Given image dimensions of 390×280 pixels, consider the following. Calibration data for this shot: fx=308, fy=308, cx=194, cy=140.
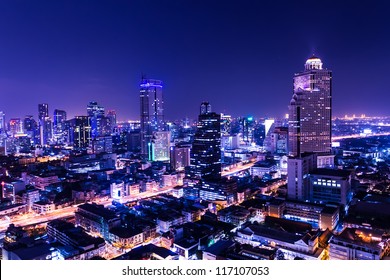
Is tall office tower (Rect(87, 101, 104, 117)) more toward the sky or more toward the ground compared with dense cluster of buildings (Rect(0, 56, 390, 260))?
more toward the sky

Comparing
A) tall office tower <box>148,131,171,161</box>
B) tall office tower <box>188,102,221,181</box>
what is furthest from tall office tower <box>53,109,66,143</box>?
tall office tower <box>188,102,221,181</box>

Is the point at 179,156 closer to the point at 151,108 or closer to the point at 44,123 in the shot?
the point at 151,108

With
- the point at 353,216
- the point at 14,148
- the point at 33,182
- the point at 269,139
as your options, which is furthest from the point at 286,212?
the point at 14,148

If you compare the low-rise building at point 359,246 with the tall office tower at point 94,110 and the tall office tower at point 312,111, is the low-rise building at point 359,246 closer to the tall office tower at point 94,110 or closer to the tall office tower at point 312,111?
the tall office tower at point 312,111

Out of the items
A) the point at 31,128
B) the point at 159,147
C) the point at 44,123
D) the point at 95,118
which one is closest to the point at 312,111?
the point at 159,147

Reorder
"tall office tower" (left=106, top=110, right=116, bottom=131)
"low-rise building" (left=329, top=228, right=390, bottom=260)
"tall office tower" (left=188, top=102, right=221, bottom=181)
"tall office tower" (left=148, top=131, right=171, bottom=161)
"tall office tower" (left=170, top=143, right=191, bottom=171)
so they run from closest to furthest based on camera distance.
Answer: "low-rise building" (left=329, top=228, right=390, bottom=260)
"tall office tower" (left=188, top=102, right=221, bottom=181)
"tall office tower" (left=170, top=143, right=191, bottom=171)
"tall office tower" (left=148, top=131, right=171, bottom=161)
"tall office tower" (left=106, top=110, right=116, bottom=131)

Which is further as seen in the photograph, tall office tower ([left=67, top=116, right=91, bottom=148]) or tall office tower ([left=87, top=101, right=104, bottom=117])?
tall office tower ([left=87, top=101, right=104, bottom=117])

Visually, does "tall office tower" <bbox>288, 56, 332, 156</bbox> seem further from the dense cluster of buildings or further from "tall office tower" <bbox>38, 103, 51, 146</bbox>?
"tall office tower" <bbox>38, 103, 51, 146</bbox>
